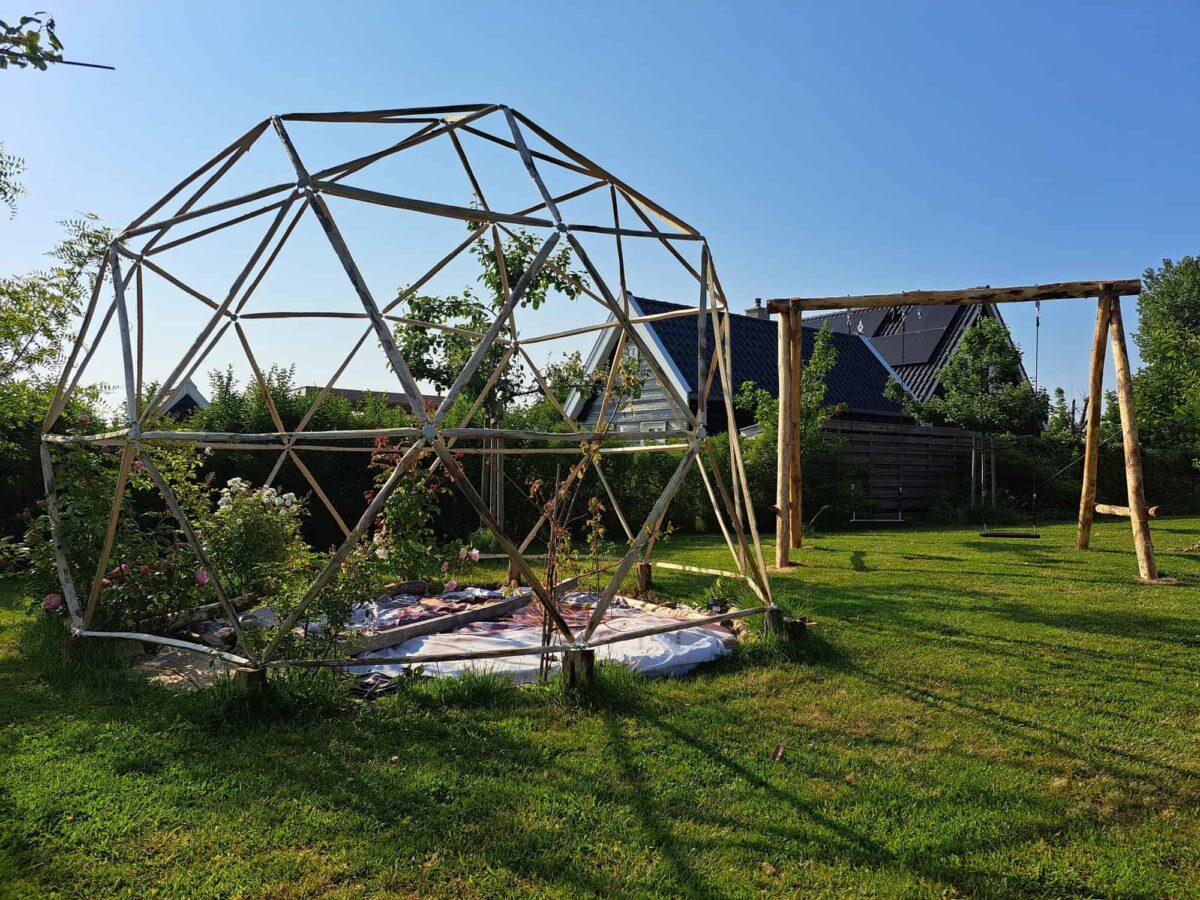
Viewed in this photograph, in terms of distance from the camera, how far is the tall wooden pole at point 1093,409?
939cm

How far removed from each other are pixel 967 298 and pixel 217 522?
26.2 feet

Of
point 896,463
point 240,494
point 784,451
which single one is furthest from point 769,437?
point 240,494

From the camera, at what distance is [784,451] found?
9.62m

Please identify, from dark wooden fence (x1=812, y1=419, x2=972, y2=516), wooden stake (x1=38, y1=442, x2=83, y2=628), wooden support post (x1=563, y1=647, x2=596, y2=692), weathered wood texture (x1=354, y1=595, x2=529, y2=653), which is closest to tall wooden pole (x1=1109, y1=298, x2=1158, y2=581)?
dark wooden fence (x1=812, y1=419, x2=972, y2=516)

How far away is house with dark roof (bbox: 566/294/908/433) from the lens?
54.1ft

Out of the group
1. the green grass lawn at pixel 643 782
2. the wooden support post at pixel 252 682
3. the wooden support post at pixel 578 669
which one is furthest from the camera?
the wooden support post at pixel 578 669

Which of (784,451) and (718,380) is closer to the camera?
(784,451)

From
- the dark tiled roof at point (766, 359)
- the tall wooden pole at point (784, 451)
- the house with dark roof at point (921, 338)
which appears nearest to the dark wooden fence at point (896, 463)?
the dark tiled roof at point (766, 359)

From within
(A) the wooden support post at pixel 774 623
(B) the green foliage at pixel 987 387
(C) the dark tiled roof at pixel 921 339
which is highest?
(C) the dark tiled roof at pixel 921 339

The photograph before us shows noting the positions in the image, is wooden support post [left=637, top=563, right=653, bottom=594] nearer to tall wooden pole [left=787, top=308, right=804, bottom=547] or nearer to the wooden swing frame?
the wooden swing frame

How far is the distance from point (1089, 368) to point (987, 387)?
766 centimetres

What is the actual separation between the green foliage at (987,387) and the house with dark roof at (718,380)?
6.64 feet

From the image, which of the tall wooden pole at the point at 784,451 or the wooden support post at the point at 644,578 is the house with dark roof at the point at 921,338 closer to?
the tall wooden pole at the point at 784,451

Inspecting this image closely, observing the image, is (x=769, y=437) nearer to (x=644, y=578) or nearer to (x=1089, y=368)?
(x=1089, y=368)
